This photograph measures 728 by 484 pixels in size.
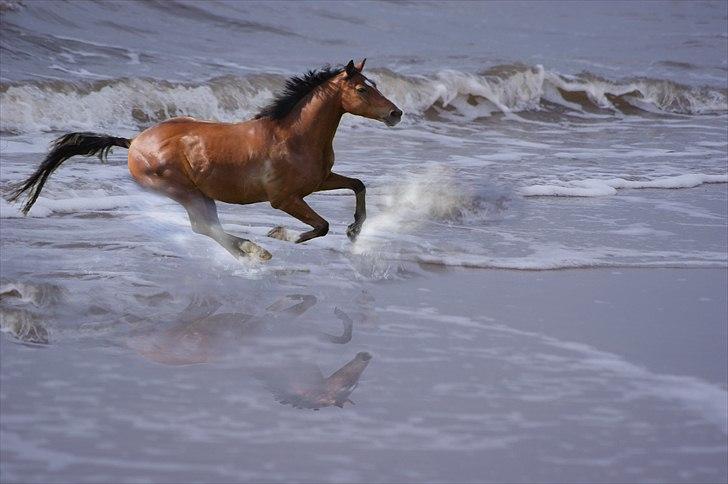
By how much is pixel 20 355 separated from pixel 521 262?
314 centimetres

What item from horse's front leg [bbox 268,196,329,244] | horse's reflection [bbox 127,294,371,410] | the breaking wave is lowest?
the breaking wave

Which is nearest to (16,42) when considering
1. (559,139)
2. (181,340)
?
(559,139)

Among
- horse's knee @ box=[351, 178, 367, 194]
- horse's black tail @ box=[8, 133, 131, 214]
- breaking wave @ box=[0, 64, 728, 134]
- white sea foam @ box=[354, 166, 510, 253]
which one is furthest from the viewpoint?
breaking wave @ box=[0, 64, 728, 134]

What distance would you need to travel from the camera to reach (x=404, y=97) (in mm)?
15797

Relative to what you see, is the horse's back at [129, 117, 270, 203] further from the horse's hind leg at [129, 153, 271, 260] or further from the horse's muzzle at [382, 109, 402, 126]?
the horse's muzzle at [382, 109, 402, 126]

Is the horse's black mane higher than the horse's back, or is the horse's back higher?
the horse's black mane

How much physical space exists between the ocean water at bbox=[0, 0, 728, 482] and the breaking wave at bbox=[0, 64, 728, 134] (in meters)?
0.06

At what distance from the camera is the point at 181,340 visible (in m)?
5.60

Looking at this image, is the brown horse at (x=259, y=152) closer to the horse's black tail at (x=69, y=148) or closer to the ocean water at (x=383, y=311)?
the horse's black tail at (x=69, y=148)

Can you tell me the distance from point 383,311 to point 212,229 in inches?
44.1

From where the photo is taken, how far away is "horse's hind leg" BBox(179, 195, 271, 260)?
22.5ft

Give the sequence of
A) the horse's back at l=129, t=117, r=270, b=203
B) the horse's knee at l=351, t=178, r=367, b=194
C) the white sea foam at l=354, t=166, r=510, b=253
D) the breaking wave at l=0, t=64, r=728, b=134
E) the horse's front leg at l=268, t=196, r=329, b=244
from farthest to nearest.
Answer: the breaking wave at l=0, t=64, r=728, b=134 < the white sea foam at l=354, t=166, r=510, b=253 < the horse's knee at l=351, t=178, r=367, b=194 < the horse's front leg at l=268, t=196, r=329, b=244 < the horse's back at l=129, t=117, r=270, b=203

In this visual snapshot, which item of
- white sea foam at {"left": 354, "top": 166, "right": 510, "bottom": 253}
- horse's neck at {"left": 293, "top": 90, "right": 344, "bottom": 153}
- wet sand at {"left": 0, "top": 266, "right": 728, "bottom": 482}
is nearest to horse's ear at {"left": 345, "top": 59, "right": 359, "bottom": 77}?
horse's neck at {"left": 293, "top": 90, "right": 344, "bottom": 153}

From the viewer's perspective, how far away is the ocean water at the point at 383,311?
4.44 metres
